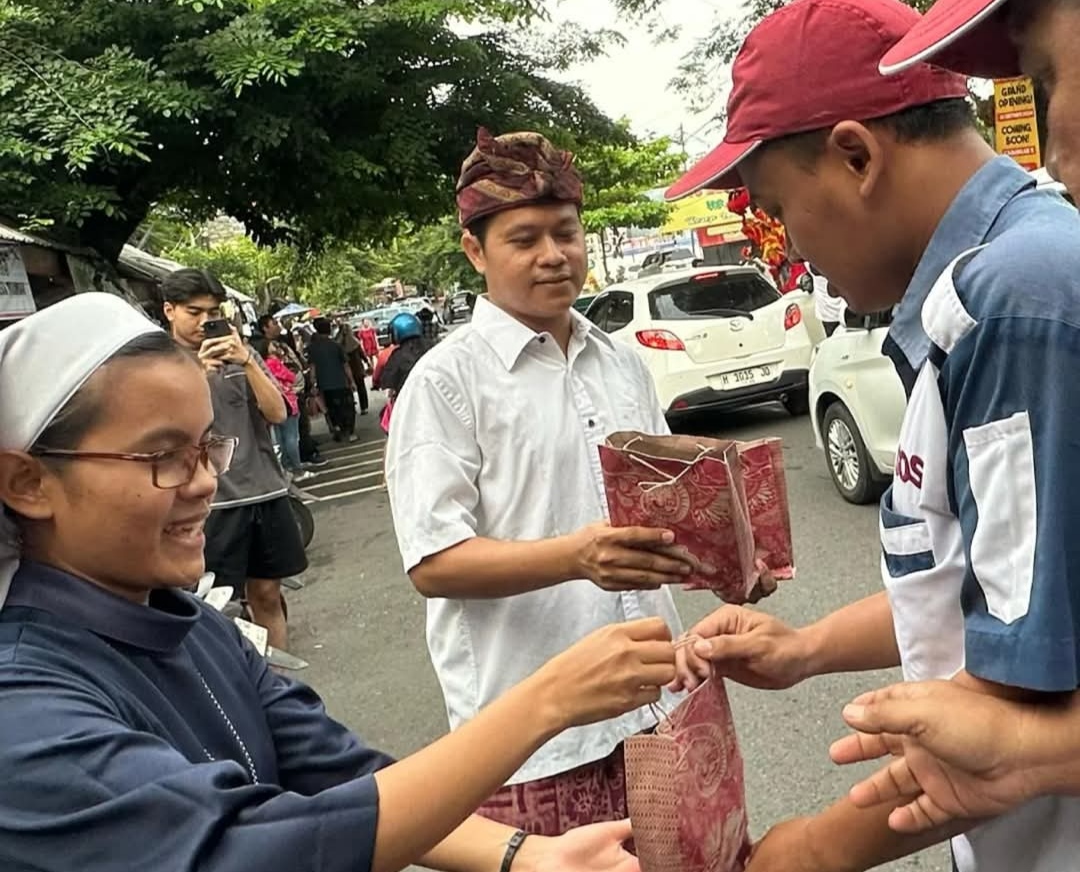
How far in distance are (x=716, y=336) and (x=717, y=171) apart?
7505 millimetres

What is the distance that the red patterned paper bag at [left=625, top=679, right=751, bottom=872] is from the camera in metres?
1.27

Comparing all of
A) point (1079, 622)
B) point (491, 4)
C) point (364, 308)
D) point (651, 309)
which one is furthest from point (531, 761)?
point (364, 308)

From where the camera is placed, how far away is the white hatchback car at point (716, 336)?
8734 mm

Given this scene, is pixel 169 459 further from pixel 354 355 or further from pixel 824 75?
pixel 354 355

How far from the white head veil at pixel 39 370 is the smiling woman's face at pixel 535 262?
1.00 metres

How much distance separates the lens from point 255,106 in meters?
10.1

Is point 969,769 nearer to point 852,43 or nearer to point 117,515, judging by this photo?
point 852,43

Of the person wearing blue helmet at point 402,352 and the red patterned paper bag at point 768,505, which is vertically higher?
the red patterned paper bag at point 768,505

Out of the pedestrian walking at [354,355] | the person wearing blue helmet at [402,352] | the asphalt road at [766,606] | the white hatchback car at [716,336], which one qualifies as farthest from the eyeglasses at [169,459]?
the pedestrian walking at [354,355]

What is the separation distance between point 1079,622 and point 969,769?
0.19m

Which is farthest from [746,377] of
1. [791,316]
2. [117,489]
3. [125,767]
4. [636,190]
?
[636,190]

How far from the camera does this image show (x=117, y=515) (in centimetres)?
129

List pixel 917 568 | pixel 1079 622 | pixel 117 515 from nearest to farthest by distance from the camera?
pixel 1079 622
pixel 917 568
pixel 117 515

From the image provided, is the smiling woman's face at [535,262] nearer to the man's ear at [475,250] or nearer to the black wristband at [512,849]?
the man's ear at [475,250]
